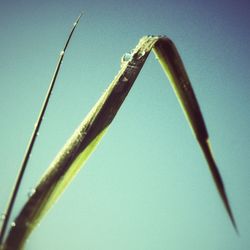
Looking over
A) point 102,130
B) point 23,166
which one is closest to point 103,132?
point 102,130

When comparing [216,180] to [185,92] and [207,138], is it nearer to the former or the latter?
[207,138]

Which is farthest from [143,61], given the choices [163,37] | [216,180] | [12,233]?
[12,233]

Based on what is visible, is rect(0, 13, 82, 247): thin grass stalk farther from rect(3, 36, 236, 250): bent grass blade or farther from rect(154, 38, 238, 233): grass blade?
rect(154, 38, 238, 233): grass blade

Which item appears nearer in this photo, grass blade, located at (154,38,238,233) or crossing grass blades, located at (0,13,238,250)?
crossing grass blades, located at (0,13,238,250)

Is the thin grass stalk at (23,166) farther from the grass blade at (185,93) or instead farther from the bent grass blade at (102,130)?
the grass blade at (185,93)

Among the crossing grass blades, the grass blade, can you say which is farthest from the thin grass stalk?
the grass blade

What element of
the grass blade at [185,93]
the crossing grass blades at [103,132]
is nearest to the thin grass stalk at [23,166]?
the crossing grass blades at [103,132]

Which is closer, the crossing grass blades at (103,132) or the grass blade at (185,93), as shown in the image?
the crossing grass blades at (103,132)
